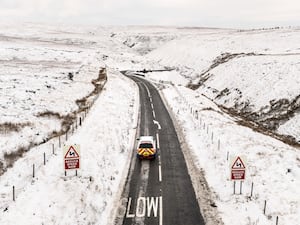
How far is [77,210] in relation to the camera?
55.4 feet

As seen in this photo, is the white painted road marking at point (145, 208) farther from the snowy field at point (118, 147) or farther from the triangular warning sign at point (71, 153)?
the triangular warning sign at point (71, 153)

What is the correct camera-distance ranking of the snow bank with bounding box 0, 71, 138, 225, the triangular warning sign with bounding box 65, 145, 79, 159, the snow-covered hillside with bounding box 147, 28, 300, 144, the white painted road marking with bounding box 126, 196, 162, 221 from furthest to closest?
the snow-covered hillside with bounding box 147, 28, 300, 144, the triangular warning sign with bounding box 65, 145, 79, 159, the white painted road marking with bounding box 126, 196, 162, 221, the snow bank with bounding box 0, 71, 138, 225

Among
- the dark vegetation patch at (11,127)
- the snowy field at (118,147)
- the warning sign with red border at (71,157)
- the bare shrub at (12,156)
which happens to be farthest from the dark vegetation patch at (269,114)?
the bare shrub at (12,156)

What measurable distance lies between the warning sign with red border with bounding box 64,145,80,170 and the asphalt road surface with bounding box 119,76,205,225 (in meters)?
3.40

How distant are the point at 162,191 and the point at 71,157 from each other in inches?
233

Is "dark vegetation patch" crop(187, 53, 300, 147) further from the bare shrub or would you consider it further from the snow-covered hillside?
the bare shrub

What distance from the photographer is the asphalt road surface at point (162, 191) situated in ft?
58.4

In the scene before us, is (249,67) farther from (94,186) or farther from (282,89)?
(94,186)

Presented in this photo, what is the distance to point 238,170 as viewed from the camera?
19.3m

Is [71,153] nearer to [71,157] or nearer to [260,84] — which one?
[71,157]

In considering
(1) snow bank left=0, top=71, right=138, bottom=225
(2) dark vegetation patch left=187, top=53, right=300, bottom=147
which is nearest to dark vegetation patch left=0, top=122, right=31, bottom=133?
(1) snow bank left=0, top=71, right=138, bottom=225

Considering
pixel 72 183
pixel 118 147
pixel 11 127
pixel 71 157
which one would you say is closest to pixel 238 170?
pixel 72 183

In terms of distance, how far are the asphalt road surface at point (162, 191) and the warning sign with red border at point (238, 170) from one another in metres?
2.68

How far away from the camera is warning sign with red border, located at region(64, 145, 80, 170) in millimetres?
19281
